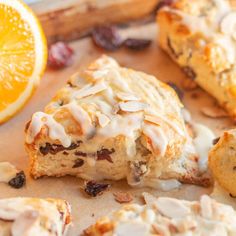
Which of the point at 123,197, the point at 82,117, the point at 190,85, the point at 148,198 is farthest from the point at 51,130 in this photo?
the point at 190,85

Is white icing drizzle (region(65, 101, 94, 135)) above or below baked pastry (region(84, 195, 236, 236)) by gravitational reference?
above

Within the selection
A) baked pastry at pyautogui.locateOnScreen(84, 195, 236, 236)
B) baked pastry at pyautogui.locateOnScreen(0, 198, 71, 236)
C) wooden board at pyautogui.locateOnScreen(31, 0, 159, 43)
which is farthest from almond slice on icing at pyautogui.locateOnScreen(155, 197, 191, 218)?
wooden board at pyautogui.locateOnScreen(31, 0, 159, 43)

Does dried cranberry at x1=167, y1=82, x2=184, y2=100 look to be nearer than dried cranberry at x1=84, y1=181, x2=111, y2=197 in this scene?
No

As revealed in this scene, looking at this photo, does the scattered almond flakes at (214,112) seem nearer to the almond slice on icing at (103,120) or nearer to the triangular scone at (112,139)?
the triangular scone at (112,139)

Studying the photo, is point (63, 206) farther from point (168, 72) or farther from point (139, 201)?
point (168, 72)

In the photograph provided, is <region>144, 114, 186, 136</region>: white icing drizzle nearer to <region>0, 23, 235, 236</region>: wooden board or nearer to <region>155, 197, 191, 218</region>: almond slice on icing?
<region>0, 23, 235, 236</region>: wooden board

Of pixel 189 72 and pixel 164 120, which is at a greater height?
pixel 164 120

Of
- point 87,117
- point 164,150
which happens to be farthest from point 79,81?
point 164,150

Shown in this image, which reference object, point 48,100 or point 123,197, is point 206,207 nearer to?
point 123,197
